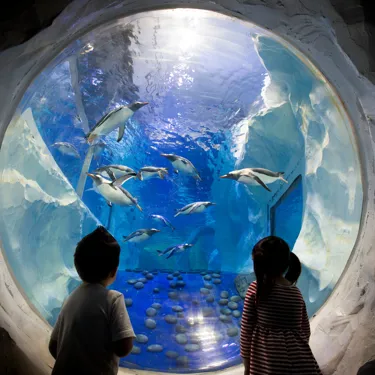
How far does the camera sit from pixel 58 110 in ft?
22.0

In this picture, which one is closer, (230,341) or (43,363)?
(43,363)

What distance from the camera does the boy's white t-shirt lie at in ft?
4.62

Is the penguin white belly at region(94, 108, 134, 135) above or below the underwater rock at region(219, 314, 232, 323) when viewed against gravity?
above

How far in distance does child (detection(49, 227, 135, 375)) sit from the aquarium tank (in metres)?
1.38

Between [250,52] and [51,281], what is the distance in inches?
195

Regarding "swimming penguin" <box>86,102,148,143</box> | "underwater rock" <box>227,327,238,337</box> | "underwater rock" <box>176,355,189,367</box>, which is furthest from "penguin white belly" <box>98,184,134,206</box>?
"underwater rock" <box>176,355,189,367</box>

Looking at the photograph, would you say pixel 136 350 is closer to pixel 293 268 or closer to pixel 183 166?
pixel 293 268

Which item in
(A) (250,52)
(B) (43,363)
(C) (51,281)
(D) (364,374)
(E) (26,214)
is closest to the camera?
(D) (364,374)

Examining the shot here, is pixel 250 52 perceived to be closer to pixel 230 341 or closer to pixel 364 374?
pixel 230 341

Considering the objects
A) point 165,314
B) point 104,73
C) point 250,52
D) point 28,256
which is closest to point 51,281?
point 28,256

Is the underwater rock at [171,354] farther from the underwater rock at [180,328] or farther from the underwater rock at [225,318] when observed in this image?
the underwater rock at [225,318]

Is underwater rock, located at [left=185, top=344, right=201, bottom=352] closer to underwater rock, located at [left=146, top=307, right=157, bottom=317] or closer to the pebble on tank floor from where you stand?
the pebble on tank floor

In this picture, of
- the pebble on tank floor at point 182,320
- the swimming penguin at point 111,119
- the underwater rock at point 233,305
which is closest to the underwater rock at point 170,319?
the pebble on tank floor at point 182,320

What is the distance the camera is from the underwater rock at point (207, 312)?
14.9ft
